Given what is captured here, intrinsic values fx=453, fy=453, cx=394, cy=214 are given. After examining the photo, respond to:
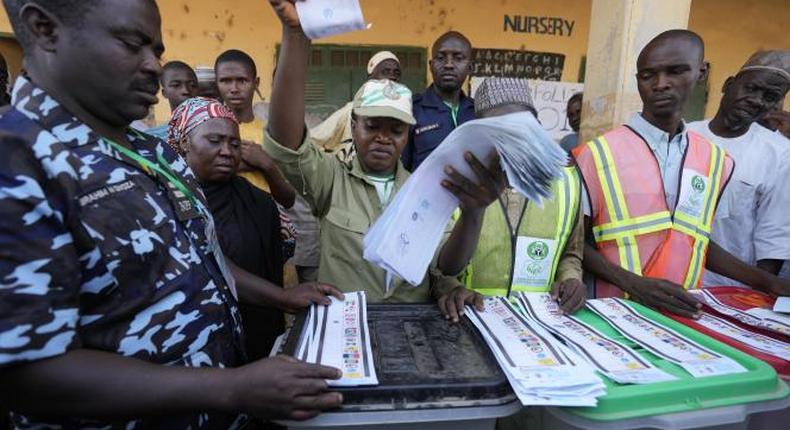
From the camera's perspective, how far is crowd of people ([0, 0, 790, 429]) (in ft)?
2.45

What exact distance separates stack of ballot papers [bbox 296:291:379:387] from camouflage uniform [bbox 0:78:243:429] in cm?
20

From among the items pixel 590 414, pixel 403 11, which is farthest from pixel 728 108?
pixel 403 11

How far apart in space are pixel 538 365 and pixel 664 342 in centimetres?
40

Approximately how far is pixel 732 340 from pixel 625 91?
6.28 ft

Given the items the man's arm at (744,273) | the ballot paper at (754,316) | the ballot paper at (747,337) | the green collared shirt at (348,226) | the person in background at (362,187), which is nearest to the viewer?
the ballot paper at (747,337)

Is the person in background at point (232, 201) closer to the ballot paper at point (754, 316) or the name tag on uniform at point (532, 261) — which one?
the name tag on uniform at point (532, 261)

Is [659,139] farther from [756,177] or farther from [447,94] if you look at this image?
[447,94]

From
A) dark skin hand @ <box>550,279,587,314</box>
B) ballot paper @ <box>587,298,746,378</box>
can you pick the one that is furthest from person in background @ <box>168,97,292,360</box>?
ballot paper @ <box>587,298,746,378</box>

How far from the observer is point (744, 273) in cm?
183

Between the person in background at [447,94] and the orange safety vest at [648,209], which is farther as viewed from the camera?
the person in background at [447,94]

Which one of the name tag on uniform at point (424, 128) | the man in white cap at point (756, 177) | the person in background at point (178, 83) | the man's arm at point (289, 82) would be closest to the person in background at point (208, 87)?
the person in background at point (178, 83)

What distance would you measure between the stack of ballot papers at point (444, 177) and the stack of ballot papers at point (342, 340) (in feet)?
0.61

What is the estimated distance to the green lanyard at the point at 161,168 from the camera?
960 millimetres

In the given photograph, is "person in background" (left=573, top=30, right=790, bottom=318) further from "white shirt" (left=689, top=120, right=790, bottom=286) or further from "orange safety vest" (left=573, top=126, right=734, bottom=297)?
"white shirt" (left=689, top=120, right=790, bottom=286)
